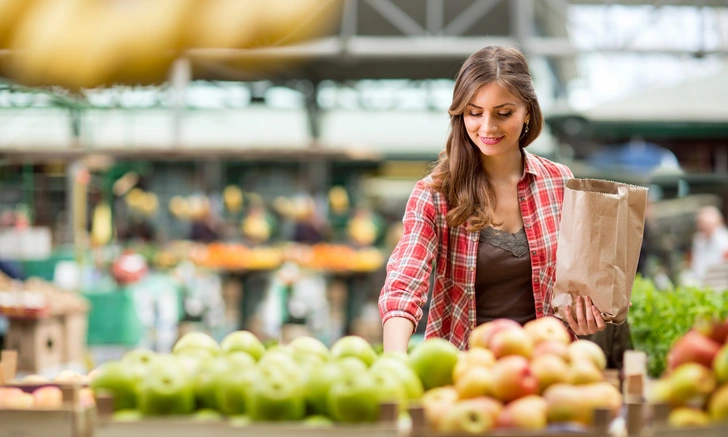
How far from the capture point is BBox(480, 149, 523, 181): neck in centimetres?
222

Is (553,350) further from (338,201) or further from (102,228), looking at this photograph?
(338,201)

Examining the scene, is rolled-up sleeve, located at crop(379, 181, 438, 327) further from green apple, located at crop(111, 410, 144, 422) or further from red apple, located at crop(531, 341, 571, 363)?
green apple, located at crop(111, 410, 144, 422)

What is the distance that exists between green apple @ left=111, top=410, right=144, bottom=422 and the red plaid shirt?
754mm

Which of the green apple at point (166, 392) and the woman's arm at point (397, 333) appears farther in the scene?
the woman's arm at point (397, 333)

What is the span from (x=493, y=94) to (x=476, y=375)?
831 mm

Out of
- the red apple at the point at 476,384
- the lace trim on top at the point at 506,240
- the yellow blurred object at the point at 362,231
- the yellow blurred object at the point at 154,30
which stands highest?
the yellow blurred object at the point at 362,231

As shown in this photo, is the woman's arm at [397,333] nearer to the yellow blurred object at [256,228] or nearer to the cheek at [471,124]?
the cheek at [471,124]

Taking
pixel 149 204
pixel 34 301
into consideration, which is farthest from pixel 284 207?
pixel 34 301

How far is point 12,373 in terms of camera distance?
192 cm

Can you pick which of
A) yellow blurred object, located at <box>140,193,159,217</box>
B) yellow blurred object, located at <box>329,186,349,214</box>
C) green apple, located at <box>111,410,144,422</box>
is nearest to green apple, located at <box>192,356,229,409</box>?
green apple, located at <box>111,410,144,422</box>

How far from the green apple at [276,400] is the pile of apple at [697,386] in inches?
22.6

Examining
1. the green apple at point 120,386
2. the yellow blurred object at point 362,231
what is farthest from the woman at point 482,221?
the yellow blurred object at point 362,231

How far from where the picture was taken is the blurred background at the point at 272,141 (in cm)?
282

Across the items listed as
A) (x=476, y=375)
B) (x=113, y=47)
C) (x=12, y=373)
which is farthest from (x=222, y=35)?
(x=476, y=375)
